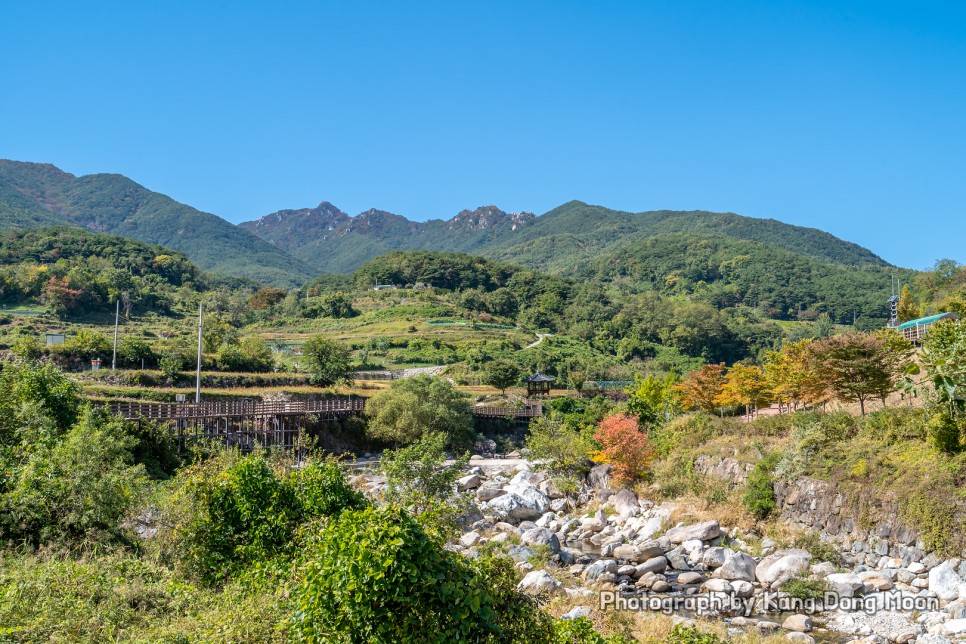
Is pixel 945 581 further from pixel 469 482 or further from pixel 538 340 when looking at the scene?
pixel 538 340

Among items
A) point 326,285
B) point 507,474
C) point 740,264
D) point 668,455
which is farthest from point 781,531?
point 740,264

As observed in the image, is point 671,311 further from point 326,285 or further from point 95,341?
point 95,341

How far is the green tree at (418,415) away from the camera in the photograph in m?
40.5

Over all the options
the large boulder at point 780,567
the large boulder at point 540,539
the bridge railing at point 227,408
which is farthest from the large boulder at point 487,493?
the bridge railing at point 227,408

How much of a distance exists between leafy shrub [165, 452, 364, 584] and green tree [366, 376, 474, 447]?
25.7 meters

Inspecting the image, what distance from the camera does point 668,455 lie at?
2956cm

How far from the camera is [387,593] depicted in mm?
7629

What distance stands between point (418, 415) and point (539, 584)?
24.7 m

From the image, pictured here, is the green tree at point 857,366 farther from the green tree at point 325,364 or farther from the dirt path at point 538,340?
the dirt path at point 538,340

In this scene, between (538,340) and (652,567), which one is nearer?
(652,567)

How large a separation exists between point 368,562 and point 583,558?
14752 millimetres

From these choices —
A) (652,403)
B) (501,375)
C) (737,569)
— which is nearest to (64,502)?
(737,569)

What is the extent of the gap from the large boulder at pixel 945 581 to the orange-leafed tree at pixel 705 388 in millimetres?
17214

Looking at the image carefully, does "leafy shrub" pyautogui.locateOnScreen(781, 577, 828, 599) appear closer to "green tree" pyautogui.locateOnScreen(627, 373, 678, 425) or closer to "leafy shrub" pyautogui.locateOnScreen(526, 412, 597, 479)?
"leafy shrub" pyautogui.locateOnScreen(526, 412, 597, 479)
